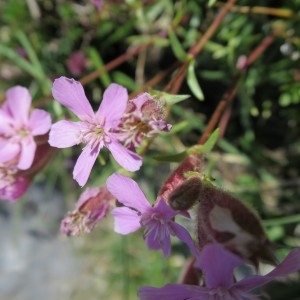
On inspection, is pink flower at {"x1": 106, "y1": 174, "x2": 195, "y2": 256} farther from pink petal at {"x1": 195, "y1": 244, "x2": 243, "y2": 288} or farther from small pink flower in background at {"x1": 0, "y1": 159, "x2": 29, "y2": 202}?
small pink flower in background at {"x1": 0, "y1": 159, "x2": 29, "y2": 202}

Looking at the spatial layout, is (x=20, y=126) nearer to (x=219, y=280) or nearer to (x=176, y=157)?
(x=176, y=157)

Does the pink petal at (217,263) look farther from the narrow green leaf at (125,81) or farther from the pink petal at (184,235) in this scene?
the narrow green leaf at (125,81)

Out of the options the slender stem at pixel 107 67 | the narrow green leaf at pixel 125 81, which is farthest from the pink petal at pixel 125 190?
the narrow green leaf at pixel 125 81

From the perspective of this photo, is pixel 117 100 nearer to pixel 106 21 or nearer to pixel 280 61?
pixel 280 61

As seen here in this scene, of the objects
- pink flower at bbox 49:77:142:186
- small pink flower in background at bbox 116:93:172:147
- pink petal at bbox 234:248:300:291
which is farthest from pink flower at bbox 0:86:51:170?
pink petal at bbox 234:248:300:291

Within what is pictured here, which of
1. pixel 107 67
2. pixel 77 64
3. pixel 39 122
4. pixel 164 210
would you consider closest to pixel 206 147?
pixel 164 210
